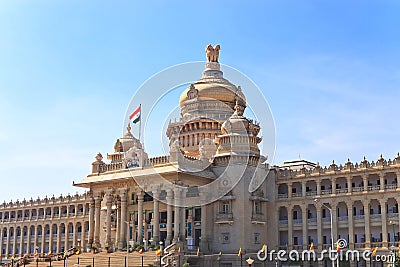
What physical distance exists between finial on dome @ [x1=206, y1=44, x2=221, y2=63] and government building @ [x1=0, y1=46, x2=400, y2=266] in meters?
12.4

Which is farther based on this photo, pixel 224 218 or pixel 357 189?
pixel 224 218

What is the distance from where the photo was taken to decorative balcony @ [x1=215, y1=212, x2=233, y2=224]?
8300 centimetres

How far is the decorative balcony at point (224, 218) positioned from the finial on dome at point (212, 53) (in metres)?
32.0

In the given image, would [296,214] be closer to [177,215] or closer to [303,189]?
[303,189]

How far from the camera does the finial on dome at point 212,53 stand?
105831 millimetres

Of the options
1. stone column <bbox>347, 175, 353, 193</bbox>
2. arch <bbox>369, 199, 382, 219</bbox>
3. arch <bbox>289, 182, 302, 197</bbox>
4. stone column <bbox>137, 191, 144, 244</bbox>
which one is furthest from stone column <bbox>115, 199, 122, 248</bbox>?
arch <bbox>369, 199, 382, 219</bbox>

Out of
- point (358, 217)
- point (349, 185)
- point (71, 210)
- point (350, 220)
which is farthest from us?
point (71, 210)

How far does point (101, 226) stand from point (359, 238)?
134 ft

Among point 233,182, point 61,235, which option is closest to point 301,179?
point 233,182

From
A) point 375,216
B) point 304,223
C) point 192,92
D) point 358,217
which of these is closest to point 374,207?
point 375,216

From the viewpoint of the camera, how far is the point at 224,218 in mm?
83562

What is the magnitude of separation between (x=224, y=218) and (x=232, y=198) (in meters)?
2.91

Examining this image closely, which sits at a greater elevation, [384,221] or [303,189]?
[303,189]

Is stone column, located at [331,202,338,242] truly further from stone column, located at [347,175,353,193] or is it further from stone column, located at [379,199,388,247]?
stone column, located at [379,199,388,247]
